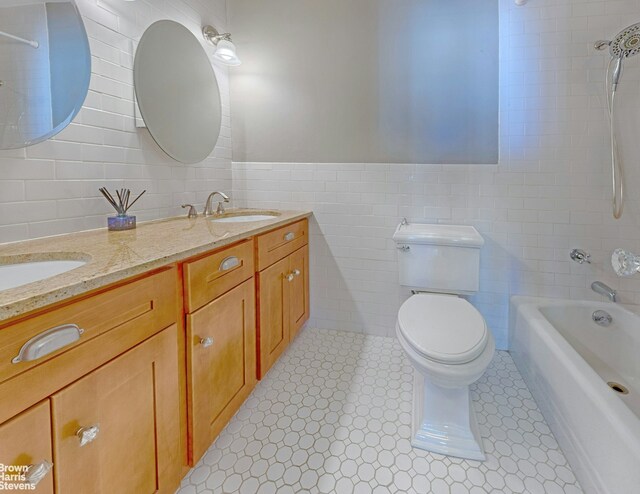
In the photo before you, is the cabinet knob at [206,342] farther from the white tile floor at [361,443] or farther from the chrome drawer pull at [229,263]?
the white tile floor at [361,443]

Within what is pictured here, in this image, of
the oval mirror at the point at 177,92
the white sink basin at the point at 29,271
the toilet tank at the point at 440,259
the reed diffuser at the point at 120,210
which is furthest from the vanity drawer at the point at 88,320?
the toilet tank at the point at 440,259

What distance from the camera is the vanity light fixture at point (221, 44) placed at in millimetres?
2143

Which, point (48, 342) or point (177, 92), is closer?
point (48, 342)

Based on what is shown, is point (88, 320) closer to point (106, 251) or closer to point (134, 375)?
point (134, 375)

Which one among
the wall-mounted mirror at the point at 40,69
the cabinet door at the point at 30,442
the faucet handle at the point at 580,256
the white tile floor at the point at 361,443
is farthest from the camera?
the faucet handle at the point at 580,256

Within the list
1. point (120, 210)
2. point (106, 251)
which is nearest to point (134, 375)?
point (106, 251)


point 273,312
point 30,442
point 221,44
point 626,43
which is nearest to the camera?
point 30,442

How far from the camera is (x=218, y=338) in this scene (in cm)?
133

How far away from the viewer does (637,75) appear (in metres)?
1.83

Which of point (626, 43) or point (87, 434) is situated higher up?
point (626, 43)

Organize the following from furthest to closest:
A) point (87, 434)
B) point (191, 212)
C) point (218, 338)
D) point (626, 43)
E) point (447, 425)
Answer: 1. point (191, 212)
2. point (626, 43)
3. point (447, 425)
4. point (218, 338)
5. point (87, 434)

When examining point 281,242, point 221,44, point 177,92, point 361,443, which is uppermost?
point 221,44

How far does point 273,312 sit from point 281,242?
38cm

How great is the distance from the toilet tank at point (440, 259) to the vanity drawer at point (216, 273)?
0.86m
